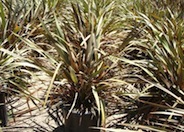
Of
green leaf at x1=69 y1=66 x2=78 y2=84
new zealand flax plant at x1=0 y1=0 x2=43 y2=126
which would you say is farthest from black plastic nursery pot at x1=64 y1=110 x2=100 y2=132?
new zealand flax plant at x1=0 y1=0 x2=43 y2=126

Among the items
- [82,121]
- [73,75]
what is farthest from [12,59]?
[82,121]

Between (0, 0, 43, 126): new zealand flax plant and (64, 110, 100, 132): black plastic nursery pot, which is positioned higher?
(0, 0, 43, 126): new zealand flax plant

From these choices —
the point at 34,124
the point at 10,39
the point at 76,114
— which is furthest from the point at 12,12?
the point at 76,114

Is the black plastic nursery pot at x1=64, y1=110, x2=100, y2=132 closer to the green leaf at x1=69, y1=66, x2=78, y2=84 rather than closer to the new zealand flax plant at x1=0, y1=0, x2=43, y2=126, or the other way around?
the green leaf at x1=69, y1=66, x2=78, y2=84

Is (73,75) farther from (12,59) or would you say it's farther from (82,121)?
(12,59)

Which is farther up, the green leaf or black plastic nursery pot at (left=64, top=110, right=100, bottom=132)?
Answer: the green leaf

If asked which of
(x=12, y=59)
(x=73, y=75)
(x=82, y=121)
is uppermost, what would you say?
(x=12, y=59)

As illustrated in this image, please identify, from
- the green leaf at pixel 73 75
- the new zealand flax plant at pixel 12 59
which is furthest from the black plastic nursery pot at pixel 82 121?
the new zealand flax plant at pixel 12 59

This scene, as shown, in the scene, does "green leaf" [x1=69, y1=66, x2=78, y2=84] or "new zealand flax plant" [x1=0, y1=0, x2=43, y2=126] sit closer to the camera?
"green leaf" [x1=69, y1=66, x2=78, y2=84]

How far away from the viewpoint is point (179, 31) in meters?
3.04

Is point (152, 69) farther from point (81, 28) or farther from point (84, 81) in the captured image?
point (81, 28)

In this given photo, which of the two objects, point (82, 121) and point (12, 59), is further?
point (12, 59)

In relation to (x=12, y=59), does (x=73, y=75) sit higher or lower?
lower

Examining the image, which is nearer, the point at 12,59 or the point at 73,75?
the point at 73,75
